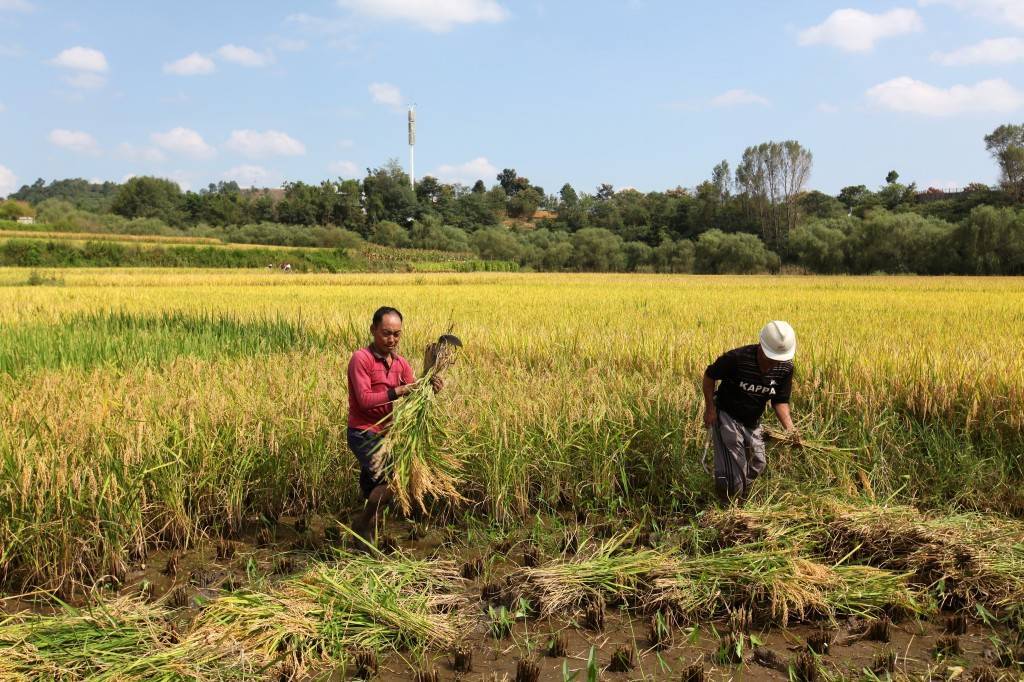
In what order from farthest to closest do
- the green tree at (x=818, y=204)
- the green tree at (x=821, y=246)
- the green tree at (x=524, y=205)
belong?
1. the green tree at (x=524, y=205)
2. the green tree at (x=818, y=204)
3. the green tree at (x=821, y=246)

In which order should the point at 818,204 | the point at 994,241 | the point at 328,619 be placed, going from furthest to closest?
the point at 818,204 < the point at 994,241 < the point at 328,619

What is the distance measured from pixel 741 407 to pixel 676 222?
7584cm

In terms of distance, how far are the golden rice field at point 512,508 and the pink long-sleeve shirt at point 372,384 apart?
55 cm

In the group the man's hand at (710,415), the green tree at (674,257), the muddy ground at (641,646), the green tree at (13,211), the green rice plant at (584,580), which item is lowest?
the muddy ground at (641,646)

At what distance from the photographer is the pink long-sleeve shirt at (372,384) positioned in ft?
12.6

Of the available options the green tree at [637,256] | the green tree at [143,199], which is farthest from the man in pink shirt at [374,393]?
the green tree at [143,199]

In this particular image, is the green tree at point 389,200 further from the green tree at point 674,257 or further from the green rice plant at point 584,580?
the green rice plant at point 584,580

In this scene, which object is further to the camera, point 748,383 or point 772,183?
point 772,183

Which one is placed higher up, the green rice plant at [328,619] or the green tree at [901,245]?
the green tree at [901,245]

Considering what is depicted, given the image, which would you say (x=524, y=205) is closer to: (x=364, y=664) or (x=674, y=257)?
(x=674, y=257)

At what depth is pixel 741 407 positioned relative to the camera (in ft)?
14.0

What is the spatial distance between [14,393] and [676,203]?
7874 cm

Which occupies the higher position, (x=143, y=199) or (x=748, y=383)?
(x=143, y=199)

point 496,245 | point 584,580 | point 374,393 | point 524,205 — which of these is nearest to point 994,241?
point 496,245
